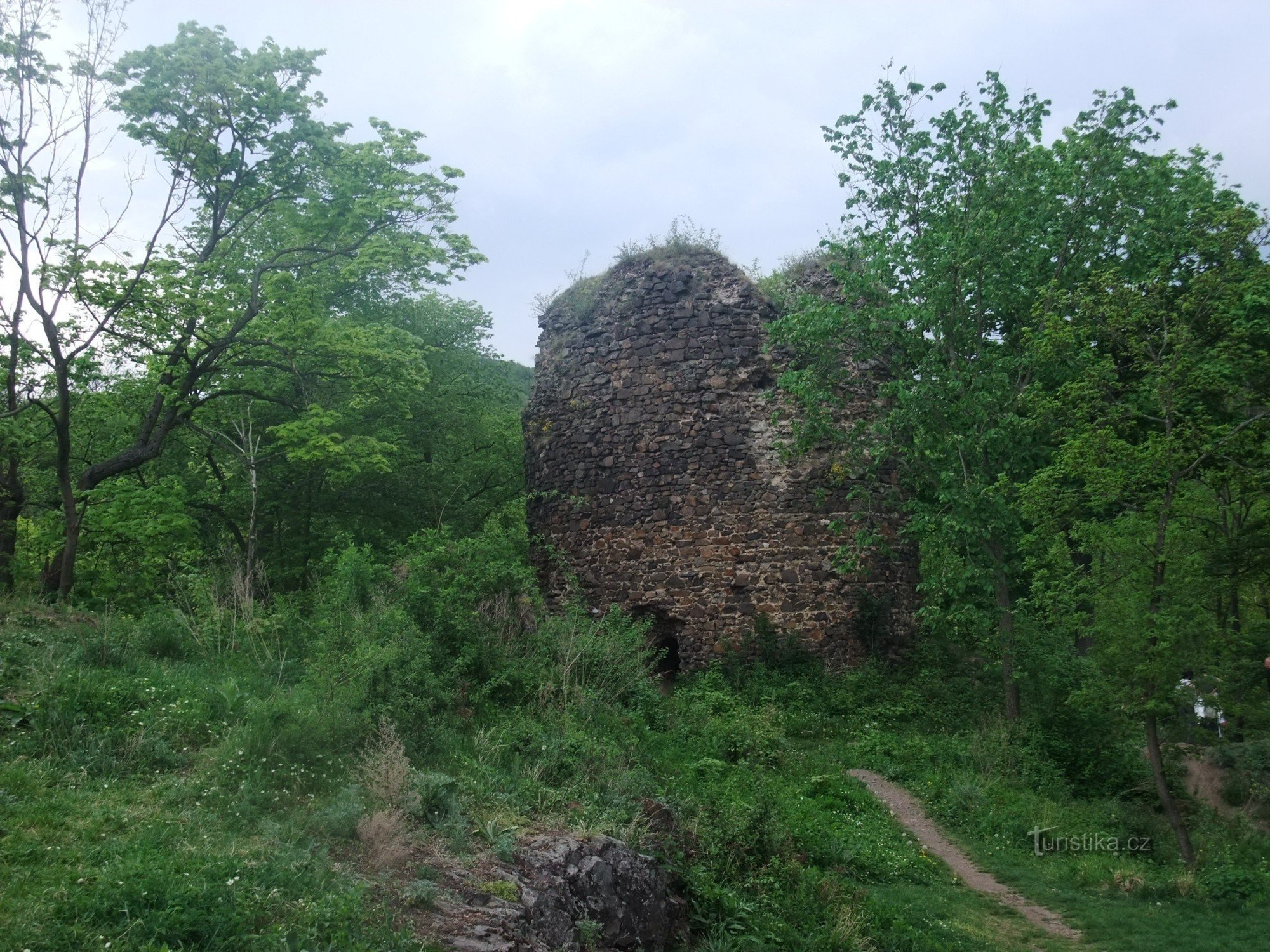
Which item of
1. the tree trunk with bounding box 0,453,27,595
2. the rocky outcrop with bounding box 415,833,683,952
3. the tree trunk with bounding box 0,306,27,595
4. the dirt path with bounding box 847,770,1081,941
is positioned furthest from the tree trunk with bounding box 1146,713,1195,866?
the tree trunk with bounding box 0,453,27,595

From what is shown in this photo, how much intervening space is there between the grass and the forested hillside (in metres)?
0.04

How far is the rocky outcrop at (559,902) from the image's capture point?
515 centimetres

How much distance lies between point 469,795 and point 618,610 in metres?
6.47

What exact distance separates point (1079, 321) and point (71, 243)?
11.8 meters

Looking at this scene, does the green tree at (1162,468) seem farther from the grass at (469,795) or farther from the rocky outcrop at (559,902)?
the rocky outcrop at (559,902)

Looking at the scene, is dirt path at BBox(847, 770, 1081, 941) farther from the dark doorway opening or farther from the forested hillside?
the dark doorway opening

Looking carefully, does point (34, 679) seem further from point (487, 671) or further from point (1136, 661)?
point (1136, 661)

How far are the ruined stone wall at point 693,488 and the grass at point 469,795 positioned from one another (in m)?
2.16

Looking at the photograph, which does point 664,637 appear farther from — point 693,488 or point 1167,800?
point 1167,800

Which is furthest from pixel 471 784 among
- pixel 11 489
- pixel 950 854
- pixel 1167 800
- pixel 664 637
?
pixel 11 489

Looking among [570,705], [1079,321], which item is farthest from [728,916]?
[1079,321]

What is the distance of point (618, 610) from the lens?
13.1 meters

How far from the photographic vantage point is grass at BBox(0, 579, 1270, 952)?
15.3 feet

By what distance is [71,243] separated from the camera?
1163cm
